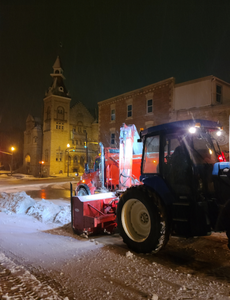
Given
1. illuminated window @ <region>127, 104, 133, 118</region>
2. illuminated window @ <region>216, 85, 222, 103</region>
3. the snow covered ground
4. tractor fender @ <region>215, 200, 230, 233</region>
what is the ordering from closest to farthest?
the snow covered ground, tractor fender @ <region>215, 200, 230, 233</region>, illuminated window @ <region>216, 85, 222, 103</region>, illuminated window @ <region>127, 104, 133, 118</region>

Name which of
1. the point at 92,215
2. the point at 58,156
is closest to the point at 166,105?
the point at 92,215

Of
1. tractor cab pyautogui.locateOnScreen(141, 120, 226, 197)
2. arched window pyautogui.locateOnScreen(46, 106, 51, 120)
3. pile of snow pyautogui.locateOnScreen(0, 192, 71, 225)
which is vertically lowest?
pile of snow pyautogui.locateOnScreen(0, 192, 71, 225)

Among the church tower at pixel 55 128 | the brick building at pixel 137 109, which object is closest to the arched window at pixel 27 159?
the church tower at pixel 55 128

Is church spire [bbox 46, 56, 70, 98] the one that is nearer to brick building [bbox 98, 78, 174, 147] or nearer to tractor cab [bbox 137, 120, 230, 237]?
brick building [bbox 98, 78, 174, 147]

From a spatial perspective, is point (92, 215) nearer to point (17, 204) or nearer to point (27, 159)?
point (17, 204)

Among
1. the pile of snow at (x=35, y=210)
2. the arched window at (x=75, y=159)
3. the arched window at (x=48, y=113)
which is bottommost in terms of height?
the pile of snow at (x=35, y=210)

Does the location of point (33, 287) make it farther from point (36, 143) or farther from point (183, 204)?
point (36, 143)

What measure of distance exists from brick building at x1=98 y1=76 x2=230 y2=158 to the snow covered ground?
→ 47.7ft

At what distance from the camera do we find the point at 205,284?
3455 mm

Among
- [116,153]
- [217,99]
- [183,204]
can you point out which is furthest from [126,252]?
[217,99]

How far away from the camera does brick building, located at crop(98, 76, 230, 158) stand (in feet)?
64.0

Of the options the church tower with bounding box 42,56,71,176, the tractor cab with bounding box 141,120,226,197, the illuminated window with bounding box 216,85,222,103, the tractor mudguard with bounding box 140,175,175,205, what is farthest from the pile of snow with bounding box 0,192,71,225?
the church tower with bounding box 42,56,71,176

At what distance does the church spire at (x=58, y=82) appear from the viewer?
152 feet

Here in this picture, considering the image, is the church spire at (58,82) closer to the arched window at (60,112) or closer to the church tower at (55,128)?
the church tower at (55,128)
